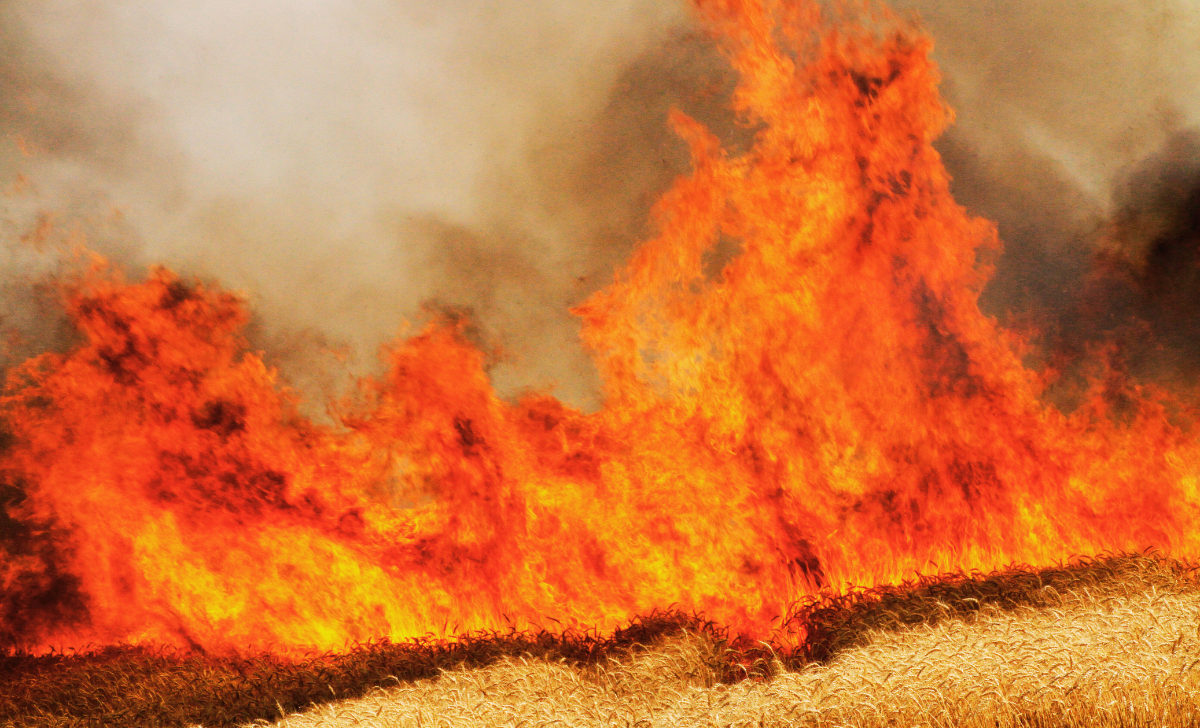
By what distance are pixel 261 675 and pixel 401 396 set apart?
11.0 feet

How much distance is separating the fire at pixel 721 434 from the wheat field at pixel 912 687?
2208mm

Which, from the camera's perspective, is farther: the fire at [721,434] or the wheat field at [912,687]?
the fire at [721,434]

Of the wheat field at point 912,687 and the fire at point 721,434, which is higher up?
the fire at point 721,434

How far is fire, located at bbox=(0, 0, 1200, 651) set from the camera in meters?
9.56

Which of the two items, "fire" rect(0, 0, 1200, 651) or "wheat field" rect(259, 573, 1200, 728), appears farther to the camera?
"fire" rect(0, 0, 1200, 651)

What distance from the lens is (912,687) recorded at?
5.10 m

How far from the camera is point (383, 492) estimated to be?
10.1 meters

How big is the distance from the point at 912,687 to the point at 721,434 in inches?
188

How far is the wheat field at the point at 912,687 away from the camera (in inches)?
188

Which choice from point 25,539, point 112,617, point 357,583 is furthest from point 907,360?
point 25,539

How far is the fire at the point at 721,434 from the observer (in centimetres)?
956

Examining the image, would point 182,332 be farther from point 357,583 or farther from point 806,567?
point 806,567

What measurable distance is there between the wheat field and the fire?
221cm

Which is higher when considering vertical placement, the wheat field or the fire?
the fire
